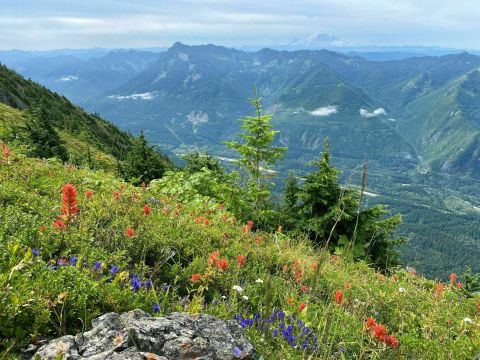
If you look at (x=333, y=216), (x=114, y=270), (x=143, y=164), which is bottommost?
(x=333, y=216)

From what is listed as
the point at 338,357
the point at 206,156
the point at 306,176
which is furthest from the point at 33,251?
the point at 206,156

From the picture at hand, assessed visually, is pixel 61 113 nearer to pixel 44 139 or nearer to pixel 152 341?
pixel 44 139

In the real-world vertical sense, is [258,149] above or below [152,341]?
below

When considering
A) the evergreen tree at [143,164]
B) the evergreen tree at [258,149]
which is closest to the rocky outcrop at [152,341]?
the evergreen tree at [258,149]

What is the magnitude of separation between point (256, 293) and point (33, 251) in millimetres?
2629

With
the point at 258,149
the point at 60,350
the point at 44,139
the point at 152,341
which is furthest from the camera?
the point at 44,139

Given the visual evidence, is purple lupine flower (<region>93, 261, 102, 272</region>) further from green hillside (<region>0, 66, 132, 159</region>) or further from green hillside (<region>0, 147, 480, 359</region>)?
green hillside (<region>0, 66, 132, 159</region>)

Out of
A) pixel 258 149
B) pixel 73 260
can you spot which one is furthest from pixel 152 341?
pixel 258 149

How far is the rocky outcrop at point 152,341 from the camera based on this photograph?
2.63 m

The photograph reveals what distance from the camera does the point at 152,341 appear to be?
2.78m

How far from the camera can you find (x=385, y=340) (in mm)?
3404

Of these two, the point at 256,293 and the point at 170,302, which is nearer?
the point at 170,302

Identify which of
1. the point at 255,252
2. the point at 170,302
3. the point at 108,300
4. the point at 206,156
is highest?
the point at 108,300

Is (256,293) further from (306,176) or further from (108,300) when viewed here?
(306,176)
